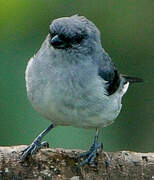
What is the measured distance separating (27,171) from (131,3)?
205 cm

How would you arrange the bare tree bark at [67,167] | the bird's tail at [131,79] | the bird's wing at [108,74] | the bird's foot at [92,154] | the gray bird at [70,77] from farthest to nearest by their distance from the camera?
the bird's tail at [131,79] < the bird's wing at [108,74] < the bird's foot at [92,154] < the gray bird at [70,77] < the bare tree bark at [67,167]

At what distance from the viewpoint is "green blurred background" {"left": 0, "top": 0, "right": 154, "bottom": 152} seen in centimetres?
587

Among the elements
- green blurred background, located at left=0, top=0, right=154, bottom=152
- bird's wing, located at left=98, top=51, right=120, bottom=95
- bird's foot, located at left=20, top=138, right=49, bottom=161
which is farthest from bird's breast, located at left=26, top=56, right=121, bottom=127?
green blurred background, located at left=0, top=0, right=154, bottom=152

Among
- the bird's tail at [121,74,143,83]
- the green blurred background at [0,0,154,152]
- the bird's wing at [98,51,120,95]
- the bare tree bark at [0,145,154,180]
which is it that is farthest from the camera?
the bird's tail at [121,74,143,83]

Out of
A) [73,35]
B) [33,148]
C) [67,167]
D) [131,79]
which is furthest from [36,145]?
[131,79]

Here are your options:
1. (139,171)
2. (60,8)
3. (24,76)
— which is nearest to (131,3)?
(60,8)

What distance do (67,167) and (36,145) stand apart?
0.36 metres

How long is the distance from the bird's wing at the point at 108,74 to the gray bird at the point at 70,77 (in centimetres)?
1

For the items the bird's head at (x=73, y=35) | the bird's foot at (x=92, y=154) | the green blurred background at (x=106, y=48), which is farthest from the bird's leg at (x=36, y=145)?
the bird's head at (x=73, y=35)

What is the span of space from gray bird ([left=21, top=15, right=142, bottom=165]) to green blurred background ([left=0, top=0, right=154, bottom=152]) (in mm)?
512

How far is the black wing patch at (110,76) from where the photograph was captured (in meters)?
5.48

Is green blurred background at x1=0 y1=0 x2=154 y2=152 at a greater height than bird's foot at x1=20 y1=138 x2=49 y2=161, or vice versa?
green blurred background at x1=0 y1=0 x2=154 y2=152

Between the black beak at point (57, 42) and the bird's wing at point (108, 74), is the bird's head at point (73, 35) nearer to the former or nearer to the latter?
Result: the black beak at point (57, 42)

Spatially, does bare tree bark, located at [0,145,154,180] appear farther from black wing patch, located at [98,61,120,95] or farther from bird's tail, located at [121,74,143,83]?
bird's tail, located at [121,74,143,83]
